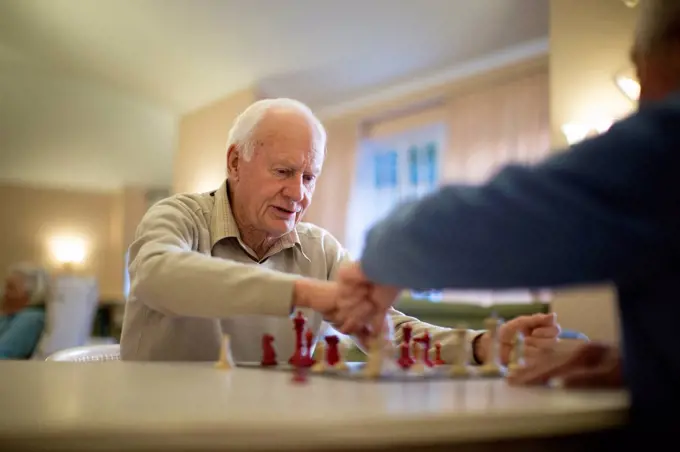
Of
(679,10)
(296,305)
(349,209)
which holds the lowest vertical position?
(296,305)

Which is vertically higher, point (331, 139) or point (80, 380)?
point (331, 139)

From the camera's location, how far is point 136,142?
25.9 feet

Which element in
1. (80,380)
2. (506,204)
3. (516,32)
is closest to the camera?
(506,204)

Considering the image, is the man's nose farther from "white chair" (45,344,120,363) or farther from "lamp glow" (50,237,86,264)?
"lamp glow" (50,237,86,264)

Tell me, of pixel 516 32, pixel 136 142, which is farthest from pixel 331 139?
pixel 136 142

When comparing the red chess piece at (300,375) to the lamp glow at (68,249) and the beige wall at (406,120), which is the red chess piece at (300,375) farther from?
the lamp glow at (68,249)

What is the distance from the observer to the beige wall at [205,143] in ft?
17.7

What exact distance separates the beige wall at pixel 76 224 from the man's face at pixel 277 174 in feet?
24.7

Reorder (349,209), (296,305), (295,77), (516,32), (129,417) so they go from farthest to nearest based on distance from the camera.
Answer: (349,209) → (295,77) → (516,32) → (296,305) → (129,417)

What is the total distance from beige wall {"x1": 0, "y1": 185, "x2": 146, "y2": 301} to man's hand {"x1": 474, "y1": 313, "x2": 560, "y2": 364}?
7.98m

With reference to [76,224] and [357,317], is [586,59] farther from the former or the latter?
[76,224]

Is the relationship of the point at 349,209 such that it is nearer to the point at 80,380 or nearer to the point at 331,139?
the point at 331,139

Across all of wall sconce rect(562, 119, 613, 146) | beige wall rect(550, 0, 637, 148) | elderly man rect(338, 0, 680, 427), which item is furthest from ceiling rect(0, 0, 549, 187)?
elderly man rect(338, 0, 680, 427)

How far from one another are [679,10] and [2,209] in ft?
29.8
